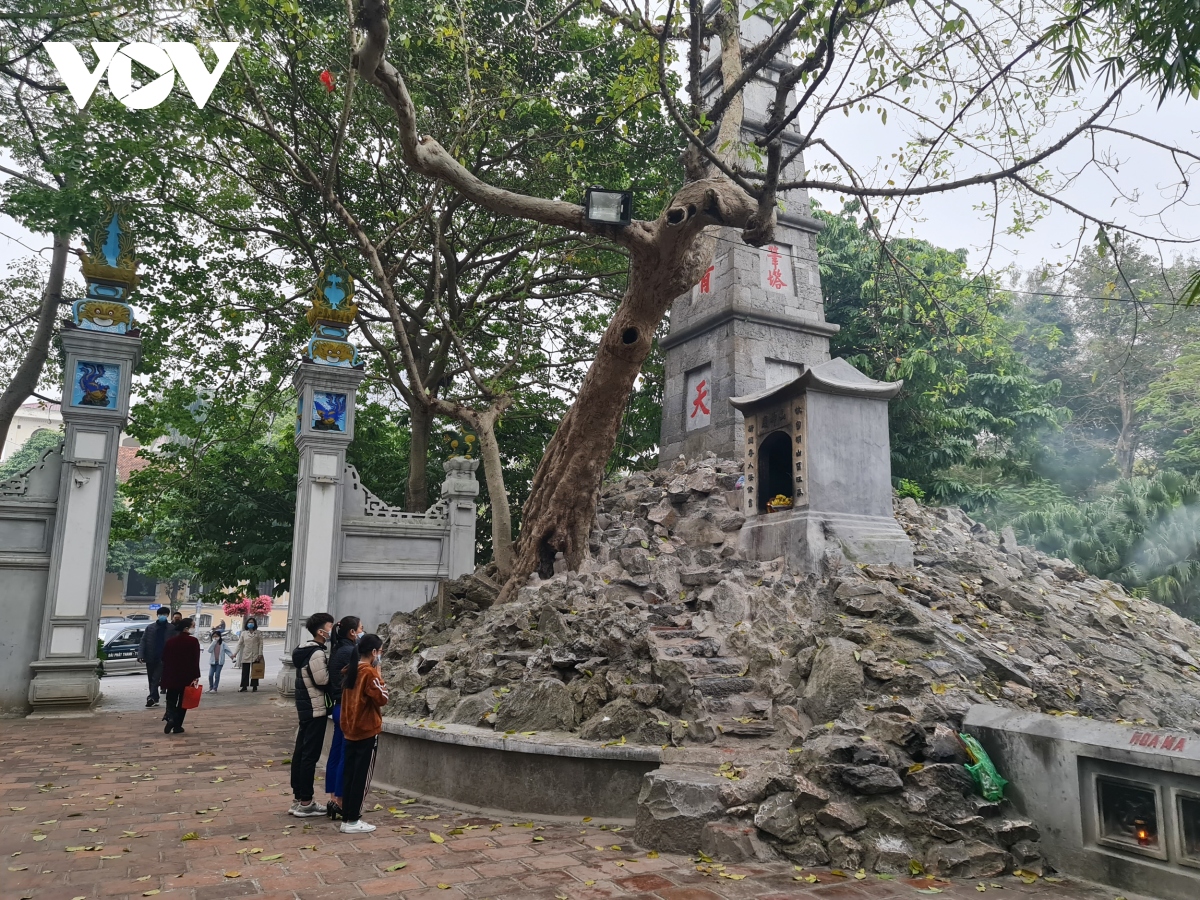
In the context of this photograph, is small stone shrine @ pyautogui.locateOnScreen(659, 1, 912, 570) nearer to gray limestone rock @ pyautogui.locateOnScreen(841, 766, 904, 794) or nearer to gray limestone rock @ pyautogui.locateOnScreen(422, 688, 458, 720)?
gray limestone rock @ pyautogui.locateOnScreen(841, 766, 904, 794)

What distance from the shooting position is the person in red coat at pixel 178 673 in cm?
1016

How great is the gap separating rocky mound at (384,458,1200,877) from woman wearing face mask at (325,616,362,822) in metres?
1.35

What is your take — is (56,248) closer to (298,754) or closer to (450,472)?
(450,472)

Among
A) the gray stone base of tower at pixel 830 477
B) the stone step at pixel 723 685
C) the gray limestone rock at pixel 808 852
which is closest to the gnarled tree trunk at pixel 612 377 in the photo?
the gray stone base of tower at pixel 830 477

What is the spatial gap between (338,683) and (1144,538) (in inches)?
701

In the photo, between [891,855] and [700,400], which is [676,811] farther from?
[700,400]

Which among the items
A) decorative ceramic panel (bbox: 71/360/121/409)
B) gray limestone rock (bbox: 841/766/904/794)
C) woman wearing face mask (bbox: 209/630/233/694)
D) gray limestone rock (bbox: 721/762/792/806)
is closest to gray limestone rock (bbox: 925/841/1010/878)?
gray limestone rock (bbox: 841/766/904/794)

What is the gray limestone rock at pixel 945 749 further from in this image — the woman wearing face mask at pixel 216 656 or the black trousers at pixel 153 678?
the woman wearing face mask at pixel 216 656

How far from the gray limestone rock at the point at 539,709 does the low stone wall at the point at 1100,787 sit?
3342mm

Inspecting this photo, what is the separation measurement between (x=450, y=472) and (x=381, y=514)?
1.39m

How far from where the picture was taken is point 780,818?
5.34 meters

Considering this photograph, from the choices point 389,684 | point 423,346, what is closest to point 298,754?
point 389,684

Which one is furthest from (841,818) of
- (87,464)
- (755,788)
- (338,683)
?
(87,464)

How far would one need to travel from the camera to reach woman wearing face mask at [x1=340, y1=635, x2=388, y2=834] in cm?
573
